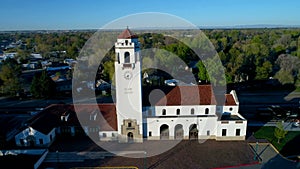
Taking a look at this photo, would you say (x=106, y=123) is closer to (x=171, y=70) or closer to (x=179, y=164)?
(x=179, y=164)

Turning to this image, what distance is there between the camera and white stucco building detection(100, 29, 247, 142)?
2984 cm

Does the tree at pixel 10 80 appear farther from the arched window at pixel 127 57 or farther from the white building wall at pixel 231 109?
the white building wall at pixel 231 109

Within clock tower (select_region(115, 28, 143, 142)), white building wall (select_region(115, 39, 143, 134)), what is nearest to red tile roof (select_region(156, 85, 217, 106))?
white building wall (select_region(115, 39, 143, 134))

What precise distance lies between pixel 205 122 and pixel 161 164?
8661mm

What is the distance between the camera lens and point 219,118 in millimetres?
32375

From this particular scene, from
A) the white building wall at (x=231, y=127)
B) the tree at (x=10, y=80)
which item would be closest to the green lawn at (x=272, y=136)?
the white building wall at (x=231, y=127)

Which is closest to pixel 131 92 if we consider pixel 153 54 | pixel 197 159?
pixel 197 159

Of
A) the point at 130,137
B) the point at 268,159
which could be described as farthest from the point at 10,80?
the point at 268,159

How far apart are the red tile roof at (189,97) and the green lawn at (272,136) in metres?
8.13

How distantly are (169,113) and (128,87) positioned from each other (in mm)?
6984

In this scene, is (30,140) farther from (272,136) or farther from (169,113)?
(272,136)

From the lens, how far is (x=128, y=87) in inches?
1187

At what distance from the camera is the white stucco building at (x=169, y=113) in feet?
97.9

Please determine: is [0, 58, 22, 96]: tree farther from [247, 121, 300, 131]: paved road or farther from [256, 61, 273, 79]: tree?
[256, 61, 273, 79]: tree
